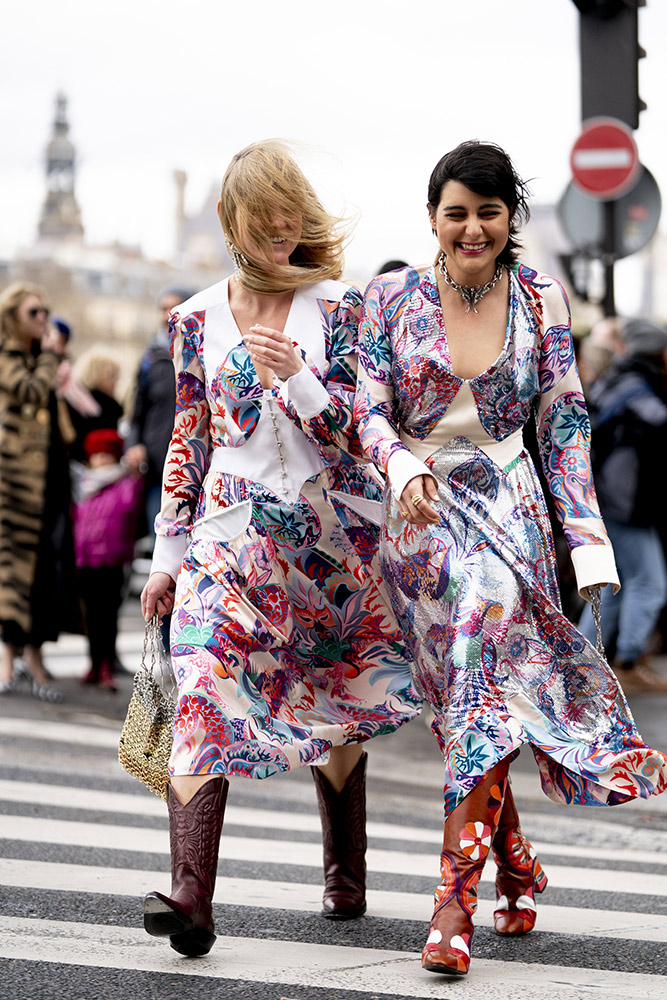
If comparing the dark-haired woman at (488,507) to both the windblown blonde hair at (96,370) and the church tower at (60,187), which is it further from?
the church tower at (60,187)

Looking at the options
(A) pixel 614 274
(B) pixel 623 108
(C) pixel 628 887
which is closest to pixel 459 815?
(C) pixel 628 887

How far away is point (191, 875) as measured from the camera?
3441 mm

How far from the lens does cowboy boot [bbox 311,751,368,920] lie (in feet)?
13.4

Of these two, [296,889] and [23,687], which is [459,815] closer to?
[296,889]

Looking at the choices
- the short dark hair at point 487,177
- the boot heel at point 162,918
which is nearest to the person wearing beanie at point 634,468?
the short dark hair at point 487,177

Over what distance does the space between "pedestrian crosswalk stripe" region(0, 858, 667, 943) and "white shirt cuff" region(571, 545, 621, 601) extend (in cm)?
93

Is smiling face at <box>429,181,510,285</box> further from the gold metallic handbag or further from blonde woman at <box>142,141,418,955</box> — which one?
the gold metallic handbag

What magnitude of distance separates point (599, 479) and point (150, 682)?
5.74 meters

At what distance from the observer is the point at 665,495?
920 centimetres

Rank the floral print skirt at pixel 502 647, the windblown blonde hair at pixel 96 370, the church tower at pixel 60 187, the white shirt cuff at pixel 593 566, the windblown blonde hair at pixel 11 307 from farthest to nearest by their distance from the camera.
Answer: the church tower at pixel 60 187, the windblown blonde hair at pixel 96 370, the windblown blonde hair at pixel 11 307, the white shirt cuff at pixel 593 566, the floral print skirt at pixel 502 647

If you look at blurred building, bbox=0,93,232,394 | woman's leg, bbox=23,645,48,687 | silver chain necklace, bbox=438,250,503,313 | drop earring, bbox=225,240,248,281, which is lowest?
blurred building, bbox=0,93,232,394

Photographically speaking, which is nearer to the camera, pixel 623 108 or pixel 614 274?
pixel 623 108

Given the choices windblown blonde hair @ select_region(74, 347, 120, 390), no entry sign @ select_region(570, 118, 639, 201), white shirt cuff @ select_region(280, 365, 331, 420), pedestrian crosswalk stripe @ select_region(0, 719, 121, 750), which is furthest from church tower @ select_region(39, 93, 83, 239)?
white shirt cuff @ select_region(280, 365, 331, 420)

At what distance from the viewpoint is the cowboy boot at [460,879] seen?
3.36m
